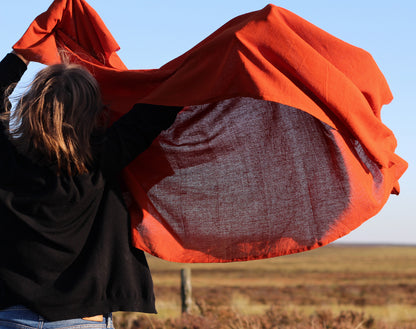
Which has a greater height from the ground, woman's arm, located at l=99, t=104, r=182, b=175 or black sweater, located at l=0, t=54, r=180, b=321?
woman's arm, located at l=99, t=104, r=182, b=175

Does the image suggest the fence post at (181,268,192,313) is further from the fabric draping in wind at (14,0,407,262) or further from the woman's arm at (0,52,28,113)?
the woman's arm at (0,52,28,113)

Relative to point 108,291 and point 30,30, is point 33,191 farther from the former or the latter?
point 30,30

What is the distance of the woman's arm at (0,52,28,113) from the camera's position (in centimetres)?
271

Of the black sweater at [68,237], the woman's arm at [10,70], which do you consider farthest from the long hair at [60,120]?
the woman's arm at [10,70]

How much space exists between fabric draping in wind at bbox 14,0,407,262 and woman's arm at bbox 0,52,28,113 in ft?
0.22

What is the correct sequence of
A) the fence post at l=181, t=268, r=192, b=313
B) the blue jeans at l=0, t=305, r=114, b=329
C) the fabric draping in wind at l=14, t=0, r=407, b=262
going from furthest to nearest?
the fence post at l=181, t=268, r=192, b=313, the fabric draping in wind at l=14, t=0, r=407, b=262, the blue jeans at l=0, t=305, r=114, b=329

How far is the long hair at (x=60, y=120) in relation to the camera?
85.8 inches

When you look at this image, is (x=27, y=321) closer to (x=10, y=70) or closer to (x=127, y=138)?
(x=127, y=138)

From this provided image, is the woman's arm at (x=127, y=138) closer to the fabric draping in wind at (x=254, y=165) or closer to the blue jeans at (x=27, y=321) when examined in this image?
the fabric draping in wind at (x=254, y=165)

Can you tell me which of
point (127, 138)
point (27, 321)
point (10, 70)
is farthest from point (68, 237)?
point (10, 70)

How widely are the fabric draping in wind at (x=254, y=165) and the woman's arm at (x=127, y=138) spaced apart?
0.99 feet

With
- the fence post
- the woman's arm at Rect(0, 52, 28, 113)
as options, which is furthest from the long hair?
the fence post

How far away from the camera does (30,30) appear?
3.02 m

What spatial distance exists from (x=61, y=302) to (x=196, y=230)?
3.00ft
